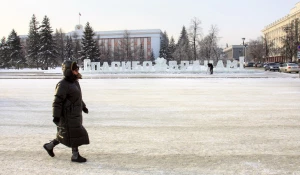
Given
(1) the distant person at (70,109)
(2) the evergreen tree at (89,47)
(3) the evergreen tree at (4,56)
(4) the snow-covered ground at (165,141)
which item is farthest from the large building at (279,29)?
(1) the distant person at (70,109)

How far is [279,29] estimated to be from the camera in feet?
A: 346

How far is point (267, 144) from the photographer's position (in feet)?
19.9

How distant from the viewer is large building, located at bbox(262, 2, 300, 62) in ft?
295

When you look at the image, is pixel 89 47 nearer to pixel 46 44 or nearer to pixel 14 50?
pixel 46 44

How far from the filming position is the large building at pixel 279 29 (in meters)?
89.9

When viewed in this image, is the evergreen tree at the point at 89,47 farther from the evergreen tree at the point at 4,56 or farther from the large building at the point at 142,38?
the large building at the point at 142,38

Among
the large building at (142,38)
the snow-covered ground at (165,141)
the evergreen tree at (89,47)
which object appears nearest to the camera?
the snow-covered ground at (165,141)

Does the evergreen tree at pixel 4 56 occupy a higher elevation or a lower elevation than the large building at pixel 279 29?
lower

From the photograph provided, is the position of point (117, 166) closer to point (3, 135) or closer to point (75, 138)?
point (75, 138)

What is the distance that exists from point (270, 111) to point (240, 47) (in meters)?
160

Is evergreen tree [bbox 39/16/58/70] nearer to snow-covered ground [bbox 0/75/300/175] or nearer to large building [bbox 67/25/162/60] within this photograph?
large building [bbox 67/25/162/60]

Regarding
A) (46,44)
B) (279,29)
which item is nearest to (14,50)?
(46,44)

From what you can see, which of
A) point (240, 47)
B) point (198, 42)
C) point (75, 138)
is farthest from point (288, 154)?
point (240, 47)

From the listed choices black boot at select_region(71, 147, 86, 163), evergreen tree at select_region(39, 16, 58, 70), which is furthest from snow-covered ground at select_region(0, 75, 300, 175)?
evergreen tree at select_region(39, 16, 58, 70)
